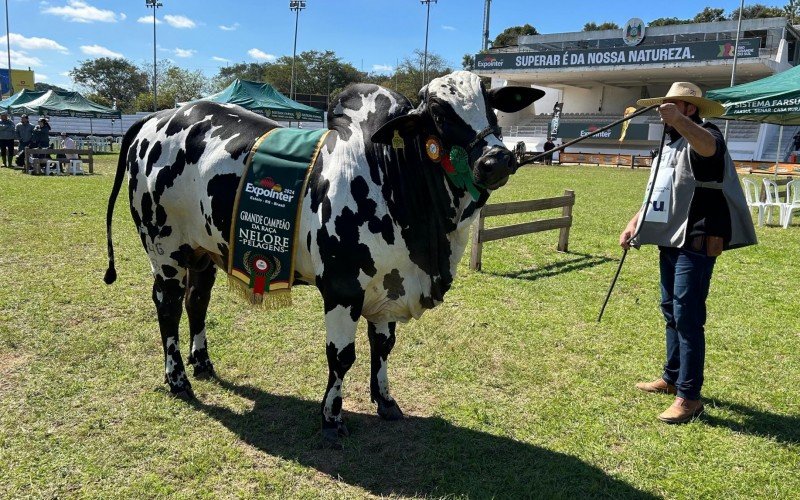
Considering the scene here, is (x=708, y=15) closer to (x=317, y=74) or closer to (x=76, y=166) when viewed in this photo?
(x=317, y=74)

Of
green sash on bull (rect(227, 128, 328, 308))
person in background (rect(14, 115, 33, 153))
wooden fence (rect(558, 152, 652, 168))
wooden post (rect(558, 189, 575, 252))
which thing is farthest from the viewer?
wooden fence (rect(558, 152, 652, 168))

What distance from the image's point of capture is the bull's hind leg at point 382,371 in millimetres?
3826

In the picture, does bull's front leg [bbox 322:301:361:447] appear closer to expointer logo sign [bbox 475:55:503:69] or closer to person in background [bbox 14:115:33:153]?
person in background [bbox 14:115:33:153]

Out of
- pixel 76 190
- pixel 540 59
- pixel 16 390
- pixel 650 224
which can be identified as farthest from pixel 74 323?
pixel 540 59

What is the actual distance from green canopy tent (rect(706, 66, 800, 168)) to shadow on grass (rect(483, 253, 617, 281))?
3.00 meters

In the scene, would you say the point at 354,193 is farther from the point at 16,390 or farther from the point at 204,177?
the point at 16,390

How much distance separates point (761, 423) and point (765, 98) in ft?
25.2

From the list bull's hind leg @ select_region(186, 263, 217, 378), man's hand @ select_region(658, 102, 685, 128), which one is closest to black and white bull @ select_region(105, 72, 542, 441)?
bull's hind leg @ select_region(186, 263, 217, 378)

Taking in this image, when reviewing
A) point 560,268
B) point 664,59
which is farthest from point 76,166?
point 664,59

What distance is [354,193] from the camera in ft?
10.7

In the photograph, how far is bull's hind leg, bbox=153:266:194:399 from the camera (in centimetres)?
408

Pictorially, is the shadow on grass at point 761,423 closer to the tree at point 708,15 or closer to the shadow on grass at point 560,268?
the shadow on grass at point 560,268

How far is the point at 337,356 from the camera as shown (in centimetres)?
341

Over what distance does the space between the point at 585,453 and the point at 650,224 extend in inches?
63.9
